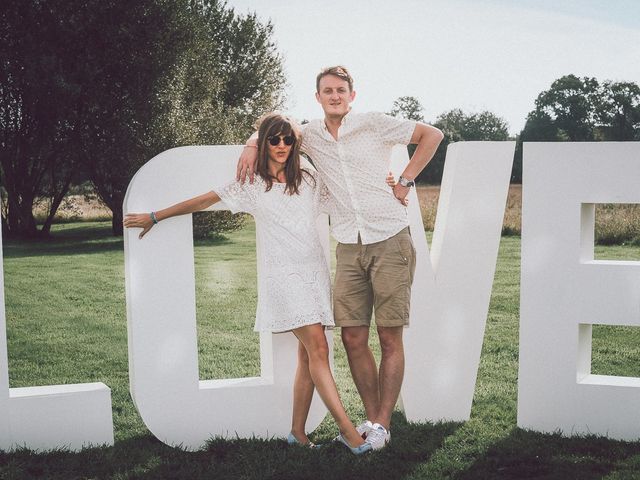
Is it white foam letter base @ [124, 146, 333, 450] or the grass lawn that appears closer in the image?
the grass lawn

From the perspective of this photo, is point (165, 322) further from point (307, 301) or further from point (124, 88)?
point (124, 88)

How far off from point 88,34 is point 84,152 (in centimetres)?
310

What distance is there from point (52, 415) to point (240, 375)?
2.44 meters

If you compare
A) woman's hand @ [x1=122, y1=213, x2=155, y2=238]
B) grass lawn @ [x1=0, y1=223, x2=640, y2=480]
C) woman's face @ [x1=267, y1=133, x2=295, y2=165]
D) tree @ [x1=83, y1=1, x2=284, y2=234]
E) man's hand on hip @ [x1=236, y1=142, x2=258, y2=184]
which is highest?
tree @ [x1=83, y1=1, x2=284, y2=234]

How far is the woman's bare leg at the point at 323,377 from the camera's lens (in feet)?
13.7

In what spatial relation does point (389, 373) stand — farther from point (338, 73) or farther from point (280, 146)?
point (338, 73)

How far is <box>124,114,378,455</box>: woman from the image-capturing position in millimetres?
4195

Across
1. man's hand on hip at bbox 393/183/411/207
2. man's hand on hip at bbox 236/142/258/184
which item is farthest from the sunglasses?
man's hand on hip at bbox 393/183/411/207

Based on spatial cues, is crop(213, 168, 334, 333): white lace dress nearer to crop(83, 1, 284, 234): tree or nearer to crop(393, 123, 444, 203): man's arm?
crop(393, 123, 444, 203): man's arm

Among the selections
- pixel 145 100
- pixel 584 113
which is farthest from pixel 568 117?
pixel 145 100

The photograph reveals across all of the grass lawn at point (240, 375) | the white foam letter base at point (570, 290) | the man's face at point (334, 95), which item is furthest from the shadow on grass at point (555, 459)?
the man's face at point (334, 95)

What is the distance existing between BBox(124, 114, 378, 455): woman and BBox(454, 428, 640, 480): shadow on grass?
0.72 metres

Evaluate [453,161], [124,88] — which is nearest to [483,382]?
[453,161]

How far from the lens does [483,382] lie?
602 cm
